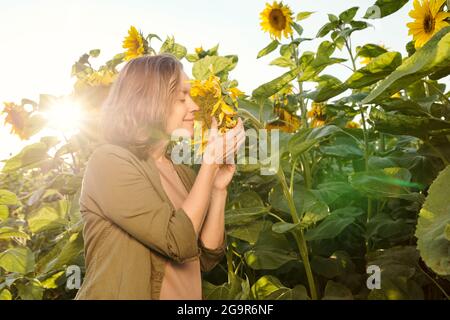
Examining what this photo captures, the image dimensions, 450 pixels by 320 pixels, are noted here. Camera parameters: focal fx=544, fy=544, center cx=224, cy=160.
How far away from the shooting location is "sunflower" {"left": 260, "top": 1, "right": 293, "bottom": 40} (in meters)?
2.22

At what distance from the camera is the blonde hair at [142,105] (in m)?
1.25

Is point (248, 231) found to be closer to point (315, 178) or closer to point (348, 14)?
point (315, 178)

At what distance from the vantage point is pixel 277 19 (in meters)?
2.27

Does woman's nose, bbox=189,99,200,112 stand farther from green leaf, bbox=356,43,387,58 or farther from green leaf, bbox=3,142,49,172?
green leaf, bbox=3,142,49,172

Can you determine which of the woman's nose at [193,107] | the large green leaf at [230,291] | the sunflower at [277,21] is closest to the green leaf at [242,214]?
the large green leaf at [230,291]

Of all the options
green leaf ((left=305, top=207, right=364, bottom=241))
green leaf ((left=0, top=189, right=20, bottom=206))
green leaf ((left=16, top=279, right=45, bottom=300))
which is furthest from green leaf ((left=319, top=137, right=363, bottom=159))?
green leaf ((left=0, top=189, right=20, bottom=206))

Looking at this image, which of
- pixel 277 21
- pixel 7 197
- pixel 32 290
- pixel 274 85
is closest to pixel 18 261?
pixel 32 290

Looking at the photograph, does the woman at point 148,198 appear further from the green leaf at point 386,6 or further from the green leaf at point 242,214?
the green leaf at point 386,6

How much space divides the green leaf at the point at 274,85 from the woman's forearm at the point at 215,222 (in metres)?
0.32

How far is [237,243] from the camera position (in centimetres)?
156

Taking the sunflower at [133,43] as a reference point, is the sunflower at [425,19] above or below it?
below

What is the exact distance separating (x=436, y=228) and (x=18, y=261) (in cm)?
141

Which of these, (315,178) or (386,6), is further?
(315,178)

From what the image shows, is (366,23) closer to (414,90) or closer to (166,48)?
(414,90)
